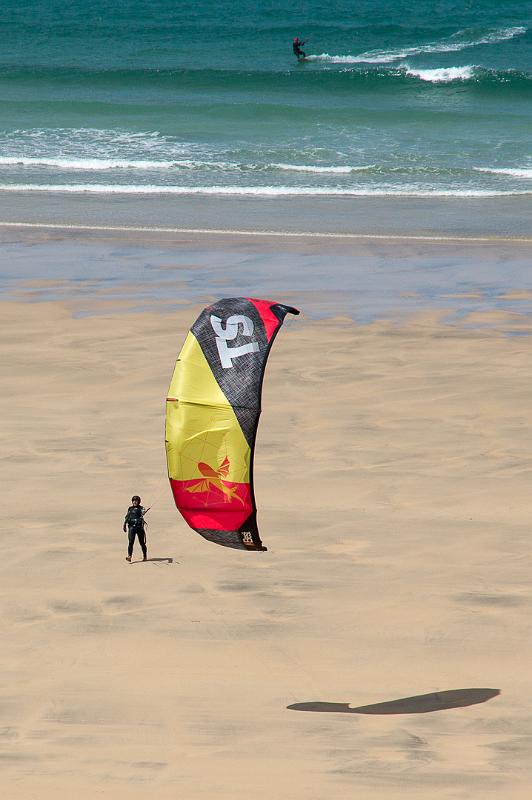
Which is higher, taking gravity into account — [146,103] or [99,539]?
[146,103]

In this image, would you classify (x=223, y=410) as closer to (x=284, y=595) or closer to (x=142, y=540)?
(x=284, y=595)

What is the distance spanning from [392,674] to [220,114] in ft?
106

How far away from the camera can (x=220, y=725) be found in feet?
25.5

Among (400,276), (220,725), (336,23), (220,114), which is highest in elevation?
(336,23)

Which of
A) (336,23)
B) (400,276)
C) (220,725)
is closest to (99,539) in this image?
(220,725)

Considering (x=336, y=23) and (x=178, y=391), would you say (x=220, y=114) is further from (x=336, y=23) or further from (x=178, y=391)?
(x=178, y=391)

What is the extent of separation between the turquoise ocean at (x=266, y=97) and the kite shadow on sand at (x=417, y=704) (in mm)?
20858

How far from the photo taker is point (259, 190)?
92.6 ft

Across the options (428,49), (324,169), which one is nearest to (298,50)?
(428,49)

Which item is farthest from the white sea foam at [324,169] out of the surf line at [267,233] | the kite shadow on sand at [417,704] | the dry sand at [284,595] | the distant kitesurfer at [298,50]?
the kite shadow on sand at [417,704]

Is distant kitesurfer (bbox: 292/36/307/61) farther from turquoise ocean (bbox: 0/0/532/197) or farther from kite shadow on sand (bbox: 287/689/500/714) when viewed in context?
kite shadow on sand (bbox: 287/689/500/714)

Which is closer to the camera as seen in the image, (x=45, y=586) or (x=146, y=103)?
(x=45, y=586)

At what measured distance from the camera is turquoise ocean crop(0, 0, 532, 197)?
30.3 meters

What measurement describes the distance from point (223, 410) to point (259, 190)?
71.5ft
